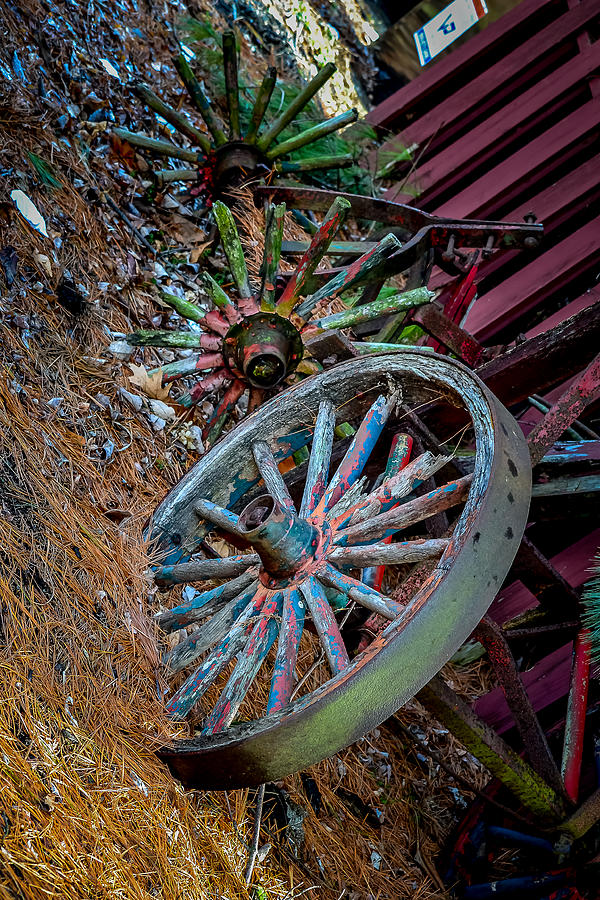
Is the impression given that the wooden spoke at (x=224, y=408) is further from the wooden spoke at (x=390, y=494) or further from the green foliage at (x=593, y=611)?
the green foliage at (x=593, y=611)

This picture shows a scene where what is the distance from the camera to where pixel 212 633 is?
2.55 metres

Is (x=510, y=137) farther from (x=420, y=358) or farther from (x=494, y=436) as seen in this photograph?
(x=494, y=436)

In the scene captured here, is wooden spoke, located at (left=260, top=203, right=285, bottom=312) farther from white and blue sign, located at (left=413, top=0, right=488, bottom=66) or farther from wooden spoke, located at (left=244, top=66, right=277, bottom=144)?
white and blue sign, located at (left=413, top=0, right=488, bottom=66)

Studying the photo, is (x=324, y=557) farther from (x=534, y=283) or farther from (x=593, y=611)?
(x=534, y=283)

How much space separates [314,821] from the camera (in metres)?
3.06

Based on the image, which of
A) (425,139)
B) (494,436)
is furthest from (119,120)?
(494,436)

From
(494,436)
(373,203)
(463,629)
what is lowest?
(463,629)

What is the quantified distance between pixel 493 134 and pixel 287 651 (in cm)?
484

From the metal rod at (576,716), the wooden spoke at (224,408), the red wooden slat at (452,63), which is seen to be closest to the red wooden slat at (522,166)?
the red wooden slat at (452,63)

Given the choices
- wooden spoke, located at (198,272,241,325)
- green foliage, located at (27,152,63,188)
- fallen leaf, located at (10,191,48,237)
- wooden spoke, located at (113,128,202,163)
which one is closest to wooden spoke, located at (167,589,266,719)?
wooden spoke, located at (198,272,241,325)

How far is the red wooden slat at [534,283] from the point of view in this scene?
4914 mm

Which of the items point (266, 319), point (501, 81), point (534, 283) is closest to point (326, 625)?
point (266, 319)

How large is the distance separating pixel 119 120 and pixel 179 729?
13.0 feet

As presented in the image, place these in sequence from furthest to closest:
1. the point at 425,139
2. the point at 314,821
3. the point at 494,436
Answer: the point at 425,139 → the point at 314,821 → the point at 494,436
